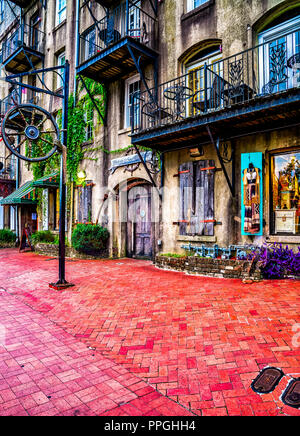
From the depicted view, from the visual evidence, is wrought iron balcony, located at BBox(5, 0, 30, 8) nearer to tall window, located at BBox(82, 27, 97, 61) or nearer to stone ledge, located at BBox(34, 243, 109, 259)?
tall window, located at BBox(82, 27, 97, 61)

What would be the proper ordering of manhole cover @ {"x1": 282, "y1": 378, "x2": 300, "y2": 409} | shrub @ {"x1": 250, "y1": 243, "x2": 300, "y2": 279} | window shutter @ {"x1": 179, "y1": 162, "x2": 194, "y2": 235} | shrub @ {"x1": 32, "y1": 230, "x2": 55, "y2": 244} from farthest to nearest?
shrub @ {"x1": 32, "y1": 230, "x2": 55, "y2": 244}
window shutter @ {"x1": 179, "y1": 162, "x2": 194, "y2": 235}
shrub @ {"x1": 250, "y1": 243, "x2": 300, "y2": 279}
manhole cover @ {"x1": 282, "y1": 378, "x2": 300, "y2": 409}

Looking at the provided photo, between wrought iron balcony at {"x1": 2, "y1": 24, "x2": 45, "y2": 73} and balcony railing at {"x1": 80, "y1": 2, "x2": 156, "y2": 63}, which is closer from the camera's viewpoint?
balcony railing at {"x1": 80, "y1": 2, "x2": 156, "y2": 63}

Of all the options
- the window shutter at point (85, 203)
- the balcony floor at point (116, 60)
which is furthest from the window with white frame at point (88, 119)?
the window shutter at point (85, 203)

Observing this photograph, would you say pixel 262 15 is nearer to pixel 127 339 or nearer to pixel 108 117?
pixel 108 117

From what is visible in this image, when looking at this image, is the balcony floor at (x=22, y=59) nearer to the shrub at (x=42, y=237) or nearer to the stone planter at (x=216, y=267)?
the shrub at (x=42, y=237)

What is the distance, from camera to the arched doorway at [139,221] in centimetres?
1088

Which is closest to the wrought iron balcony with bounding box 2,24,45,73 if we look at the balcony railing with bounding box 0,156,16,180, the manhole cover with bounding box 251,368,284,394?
the balcony railing with bounding box 0,156,16,180

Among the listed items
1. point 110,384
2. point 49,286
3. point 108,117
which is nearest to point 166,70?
point 108,117

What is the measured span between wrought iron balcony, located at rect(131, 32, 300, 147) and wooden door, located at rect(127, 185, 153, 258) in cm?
247

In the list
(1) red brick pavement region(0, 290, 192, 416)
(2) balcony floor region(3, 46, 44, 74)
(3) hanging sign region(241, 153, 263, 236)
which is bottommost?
(1) red brick pavement region(0, 290, 192, 416)

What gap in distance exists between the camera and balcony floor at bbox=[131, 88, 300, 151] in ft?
20.3

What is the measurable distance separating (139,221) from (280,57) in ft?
22.4

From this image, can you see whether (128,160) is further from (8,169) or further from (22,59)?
(8,169)

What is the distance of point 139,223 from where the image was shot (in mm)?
11250
